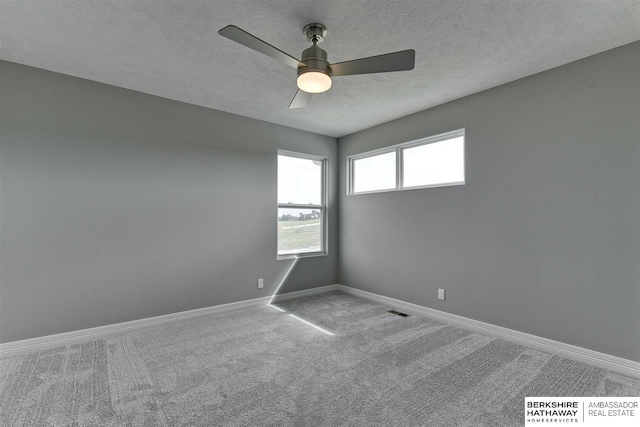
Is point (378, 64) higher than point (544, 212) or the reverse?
higher

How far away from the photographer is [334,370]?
94.0 inches

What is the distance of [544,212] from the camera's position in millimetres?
2781

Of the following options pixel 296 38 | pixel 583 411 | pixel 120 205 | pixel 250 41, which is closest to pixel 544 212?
pixel 583 411

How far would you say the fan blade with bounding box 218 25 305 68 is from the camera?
1.69m

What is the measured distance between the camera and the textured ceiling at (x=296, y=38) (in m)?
1.98

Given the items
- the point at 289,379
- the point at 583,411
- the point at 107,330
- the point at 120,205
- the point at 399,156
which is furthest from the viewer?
the point at 399,156

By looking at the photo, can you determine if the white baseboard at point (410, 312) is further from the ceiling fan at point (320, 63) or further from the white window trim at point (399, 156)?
the ceiling fan at point (320, 63)

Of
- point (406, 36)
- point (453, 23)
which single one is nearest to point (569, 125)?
point (453, 23)

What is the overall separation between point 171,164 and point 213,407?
2.63 metres

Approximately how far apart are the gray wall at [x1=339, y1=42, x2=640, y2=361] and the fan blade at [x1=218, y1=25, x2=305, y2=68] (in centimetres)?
Answer: 231

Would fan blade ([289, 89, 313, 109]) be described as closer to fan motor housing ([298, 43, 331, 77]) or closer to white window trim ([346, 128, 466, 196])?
fan motor housing ([298, 43, 331, 77])

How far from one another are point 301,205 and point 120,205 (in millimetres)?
2382

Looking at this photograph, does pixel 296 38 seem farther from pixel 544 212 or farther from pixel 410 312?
pixel 410 312

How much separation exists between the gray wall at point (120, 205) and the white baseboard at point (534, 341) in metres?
1.96
